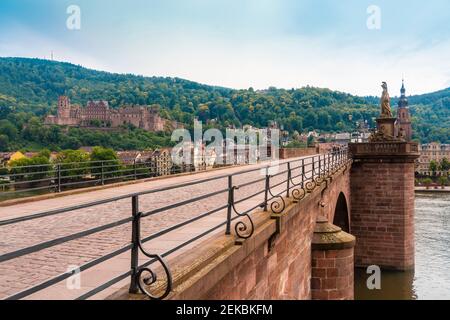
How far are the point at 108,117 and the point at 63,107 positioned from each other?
14102mm

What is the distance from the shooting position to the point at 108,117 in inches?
6019

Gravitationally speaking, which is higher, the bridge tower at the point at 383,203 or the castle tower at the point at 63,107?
the castle tower at the point at 63,107

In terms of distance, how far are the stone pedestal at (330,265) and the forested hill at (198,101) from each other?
9690 cm

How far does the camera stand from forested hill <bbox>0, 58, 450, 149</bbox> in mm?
131125

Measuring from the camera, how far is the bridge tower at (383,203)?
23375mm

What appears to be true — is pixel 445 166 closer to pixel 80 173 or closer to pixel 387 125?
pixel 387 125

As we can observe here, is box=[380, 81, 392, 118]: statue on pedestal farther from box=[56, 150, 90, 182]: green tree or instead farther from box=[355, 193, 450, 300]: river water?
box=[56, 150, 90, 182]: green tree

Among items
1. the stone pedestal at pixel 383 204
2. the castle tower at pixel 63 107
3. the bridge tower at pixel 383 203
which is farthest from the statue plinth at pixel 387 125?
the castle tower at pixel 63 107

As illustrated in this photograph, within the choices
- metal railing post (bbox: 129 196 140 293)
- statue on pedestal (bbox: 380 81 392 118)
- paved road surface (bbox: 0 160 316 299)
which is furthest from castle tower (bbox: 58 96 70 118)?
metal railing post (bbox: 129 196 140 293)

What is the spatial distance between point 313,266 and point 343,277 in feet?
2.73

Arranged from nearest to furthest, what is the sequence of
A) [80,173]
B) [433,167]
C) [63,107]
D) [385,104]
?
[385,104] → [80,173] → [433,167] → [63,107]

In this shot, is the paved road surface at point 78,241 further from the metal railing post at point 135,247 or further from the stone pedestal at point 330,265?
the stone pedestal at point 330,265

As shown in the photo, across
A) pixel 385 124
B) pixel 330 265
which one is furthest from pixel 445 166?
pixel 330 265
